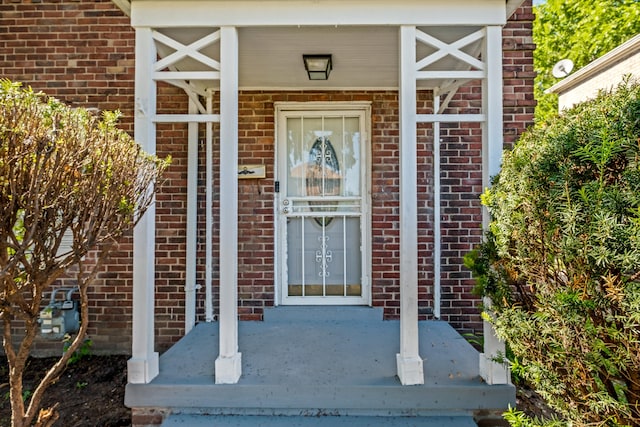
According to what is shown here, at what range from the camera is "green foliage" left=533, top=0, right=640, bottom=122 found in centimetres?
1040

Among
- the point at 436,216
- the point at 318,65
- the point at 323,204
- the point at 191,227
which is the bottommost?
the point at 191,227

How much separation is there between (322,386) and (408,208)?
1241 mm

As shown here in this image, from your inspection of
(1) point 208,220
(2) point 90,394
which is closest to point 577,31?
(1) point 208,220

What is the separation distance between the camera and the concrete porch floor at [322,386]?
2.38m

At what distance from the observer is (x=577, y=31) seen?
11.8 meters

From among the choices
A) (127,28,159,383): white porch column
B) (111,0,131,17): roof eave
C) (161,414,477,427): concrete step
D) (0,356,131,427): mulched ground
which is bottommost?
(0,356,131,427): mulched ground

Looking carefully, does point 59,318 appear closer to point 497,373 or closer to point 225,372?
point 225,372

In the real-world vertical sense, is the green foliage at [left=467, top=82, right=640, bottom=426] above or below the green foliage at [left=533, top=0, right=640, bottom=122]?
below

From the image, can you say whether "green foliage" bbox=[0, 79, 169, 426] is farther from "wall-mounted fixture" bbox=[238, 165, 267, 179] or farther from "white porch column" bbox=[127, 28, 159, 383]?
"wall-mounted fixture" bbox=[238, 165, 267, 179]

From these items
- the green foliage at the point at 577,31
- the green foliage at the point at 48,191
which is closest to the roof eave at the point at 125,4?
the green foliage at the point at 48,191

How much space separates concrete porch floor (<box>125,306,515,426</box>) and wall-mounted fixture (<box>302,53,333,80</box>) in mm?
2331

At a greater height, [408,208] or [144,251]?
[408,208]

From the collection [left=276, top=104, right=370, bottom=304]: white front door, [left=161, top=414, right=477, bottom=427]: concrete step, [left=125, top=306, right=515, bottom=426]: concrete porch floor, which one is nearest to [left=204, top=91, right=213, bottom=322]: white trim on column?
[left=276, top=104, right=370, bottom=304]: white front door

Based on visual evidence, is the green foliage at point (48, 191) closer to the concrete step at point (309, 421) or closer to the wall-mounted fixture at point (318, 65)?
the concrete step at point (309, 421)
